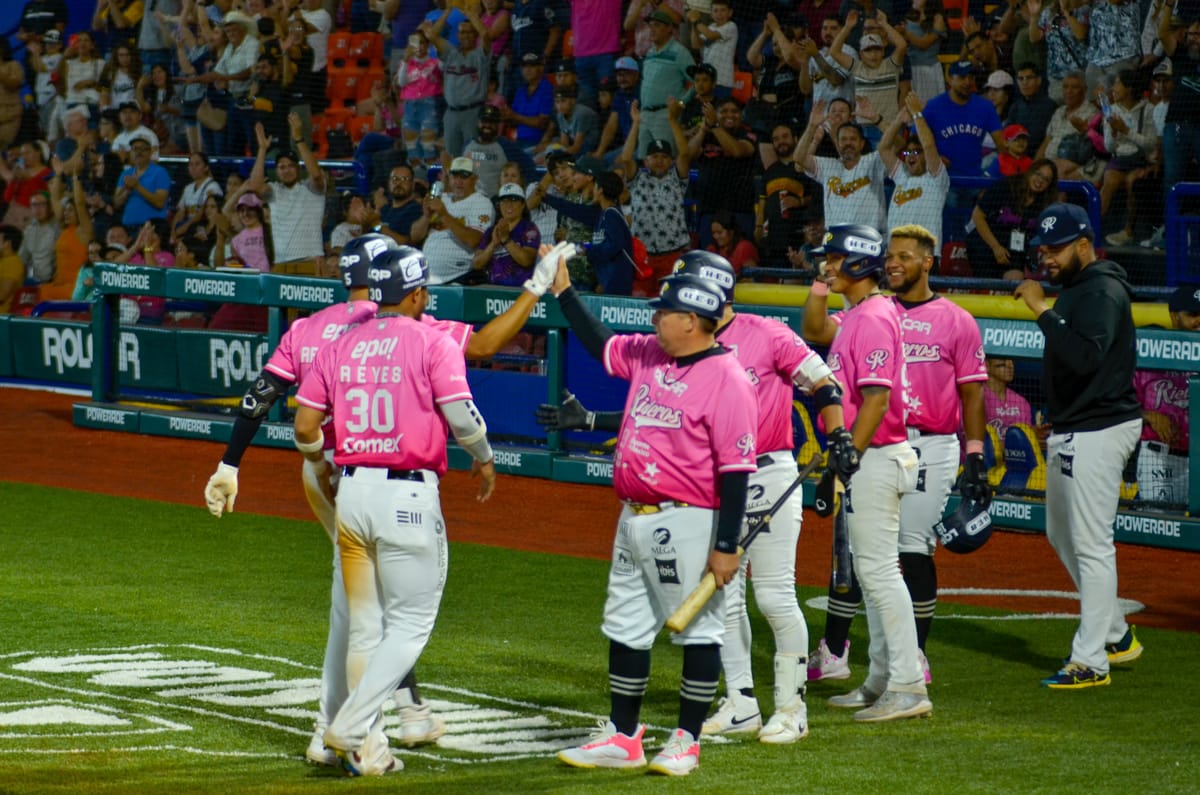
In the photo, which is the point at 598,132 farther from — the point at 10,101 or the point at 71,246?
the point at 10,101

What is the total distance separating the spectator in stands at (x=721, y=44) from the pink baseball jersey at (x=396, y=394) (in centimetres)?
1176

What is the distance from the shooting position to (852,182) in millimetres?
14742

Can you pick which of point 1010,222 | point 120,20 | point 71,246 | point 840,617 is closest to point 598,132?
point 1010,222

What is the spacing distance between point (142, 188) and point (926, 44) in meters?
10.3

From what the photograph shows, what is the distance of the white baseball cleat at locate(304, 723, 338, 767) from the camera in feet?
19.6

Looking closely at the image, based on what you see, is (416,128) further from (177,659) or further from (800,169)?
(177,659)

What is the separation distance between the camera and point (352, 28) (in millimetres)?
22781

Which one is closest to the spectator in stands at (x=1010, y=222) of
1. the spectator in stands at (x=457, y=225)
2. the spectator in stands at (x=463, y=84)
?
the spectator in stands at (x=457, y=225)

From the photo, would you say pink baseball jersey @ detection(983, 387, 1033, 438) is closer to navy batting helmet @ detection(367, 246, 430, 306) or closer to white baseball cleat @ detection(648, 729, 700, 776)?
white baseball cleat @ detection(648, 729, 700, 776)

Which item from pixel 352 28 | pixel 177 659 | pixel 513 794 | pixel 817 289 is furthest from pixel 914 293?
pixel 352 28

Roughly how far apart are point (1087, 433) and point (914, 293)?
1035 mm

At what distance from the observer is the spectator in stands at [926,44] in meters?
15.9

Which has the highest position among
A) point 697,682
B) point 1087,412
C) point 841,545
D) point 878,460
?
point 1087,412

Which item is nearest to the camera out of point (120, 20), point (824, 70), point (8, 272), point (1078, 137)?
point (1078, 137)
